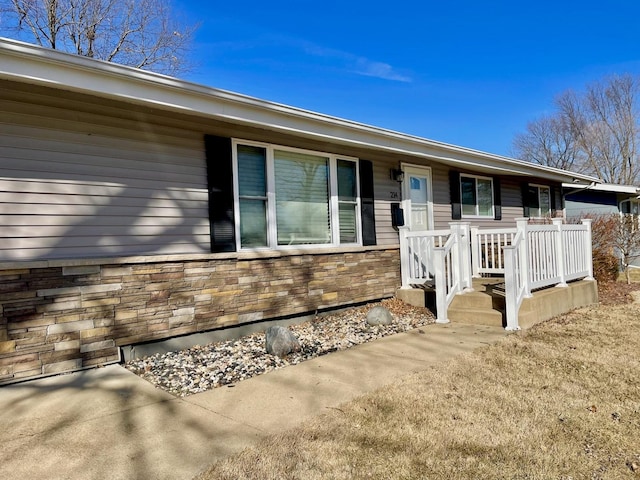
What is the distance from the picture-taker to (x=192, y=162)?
5.04 meters

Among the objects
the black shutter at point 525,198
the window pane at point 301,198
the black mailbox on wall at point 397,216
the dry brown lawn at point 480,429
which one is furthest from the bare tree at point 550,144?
the dry brown lawn at point 480,429

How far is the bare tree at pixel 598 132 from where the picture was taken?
29656mm

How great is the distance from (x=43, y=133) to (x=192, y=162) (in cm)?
149

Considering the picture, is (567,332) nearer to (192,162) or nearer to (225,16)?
(192,162)

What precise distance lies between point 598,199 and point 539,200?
5.49m

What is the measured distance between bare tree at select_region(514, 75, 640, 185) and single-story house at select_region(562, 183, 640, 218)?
16.5 metres

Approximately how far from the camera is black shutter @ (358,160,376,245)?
275 inches

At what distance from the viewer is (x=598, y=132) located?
1202 inches

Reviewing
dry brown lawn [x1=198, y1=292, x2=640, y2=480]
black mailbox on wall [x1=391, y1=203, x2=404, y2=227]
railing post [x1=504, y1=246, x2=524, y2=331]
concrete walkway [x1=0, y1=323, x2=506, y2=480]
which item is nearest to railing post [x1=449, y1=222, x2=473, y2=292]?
railing post [x1=504, y1=246, x2=524, y2=331]

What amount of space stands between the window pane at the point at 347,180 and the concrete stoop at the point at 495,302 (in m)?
1.87

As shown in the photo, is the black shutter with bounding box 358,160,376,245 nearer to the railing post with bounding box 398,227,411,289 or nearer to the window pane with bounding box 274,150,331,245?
the railing post with bounding box 398,227,411,289

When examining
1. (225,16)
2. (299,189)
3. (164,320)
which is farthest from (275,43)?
(164,320)

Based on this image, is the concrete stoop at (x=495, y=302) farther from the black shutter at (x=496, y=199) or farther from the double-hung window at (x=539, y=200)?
the double-hung window at (x=539, y=200)

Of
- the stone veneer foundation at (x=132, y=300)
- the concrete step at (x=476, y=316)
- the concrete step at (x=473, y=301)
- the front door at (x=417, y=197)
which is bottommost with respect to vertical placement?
the concrete step at (x=476, y=316)
